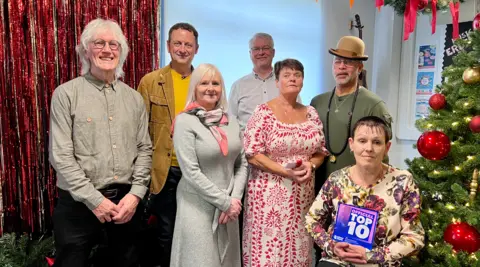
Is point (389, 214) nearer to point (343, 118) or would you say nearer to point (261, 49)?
point (343, 118)

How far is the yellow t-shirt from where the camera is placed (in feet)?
7.18

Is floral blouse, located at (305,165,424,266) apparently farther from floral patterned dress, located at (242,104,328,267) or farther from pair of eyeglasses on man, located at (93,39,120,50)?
pair of eyeglasses on man, located at (93,39,120,50)

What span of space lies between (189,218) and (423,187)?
3.86 feet

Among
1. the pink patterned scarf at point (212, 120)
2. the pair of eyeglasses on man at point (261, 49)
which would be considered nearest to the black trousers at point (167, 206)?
the pink patterned scarf at point (212, 120)

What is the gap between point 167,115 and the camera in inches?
85.2

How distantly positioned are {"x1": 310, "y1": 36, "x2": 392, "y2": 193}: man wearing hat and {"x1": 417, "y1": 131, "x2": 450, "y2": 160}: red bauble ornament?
0.30 m

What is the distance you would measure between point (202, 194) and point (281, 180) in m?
0.41

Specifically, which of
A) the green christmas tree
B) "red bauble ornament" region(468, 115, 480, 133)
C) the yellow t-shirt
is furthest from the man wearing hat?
the yellow t-shirt

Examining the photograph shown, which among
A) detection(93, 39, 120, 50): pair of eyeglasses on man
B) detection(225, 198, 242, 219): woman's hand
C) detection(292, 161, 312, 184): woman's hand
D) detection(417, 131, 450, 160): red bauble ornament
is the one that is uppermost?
detection(93, 39, 120, 50): pair of eyeglasses on man

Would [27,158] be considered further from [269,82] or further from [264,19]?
[264,19]

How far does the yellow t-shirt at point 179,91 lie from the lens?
2.19 metres

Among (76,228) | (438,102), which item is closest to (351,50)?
(438,102)

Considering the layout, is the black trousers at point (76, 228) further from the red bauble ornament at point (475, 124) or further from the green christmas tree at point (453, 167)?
the red bauble ornament at point (475, 124)

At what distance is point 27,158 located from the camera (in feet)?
7.77
